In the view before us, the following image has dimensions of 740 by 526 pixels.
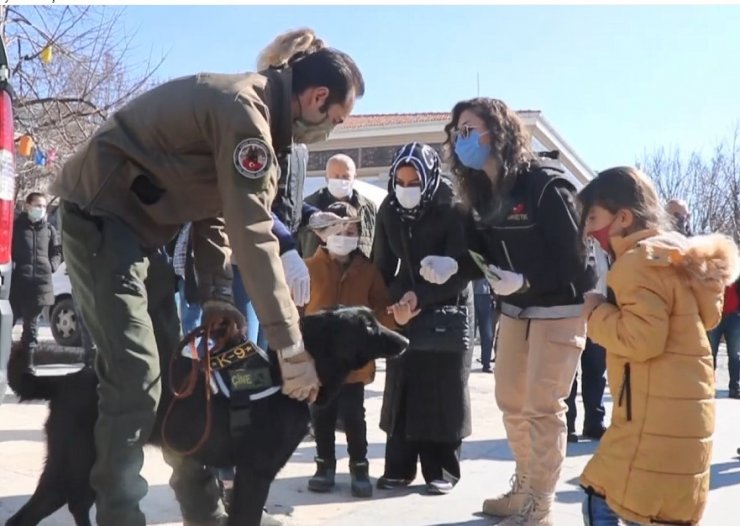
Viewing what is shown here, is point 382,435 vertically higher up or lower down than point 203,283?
lower down

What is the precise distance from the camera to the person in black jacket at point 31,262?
29.4ft

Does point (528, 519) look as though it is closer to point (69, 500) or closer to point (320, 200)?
point (69, 500)

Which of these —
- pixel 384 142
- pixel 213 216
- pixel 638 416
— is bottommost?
pixel 638 416

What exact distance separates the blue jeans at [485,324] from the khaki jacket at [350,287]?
576 cm

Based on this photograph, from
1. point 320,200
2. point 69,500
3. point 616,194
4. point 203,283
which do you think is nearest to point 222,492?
point 69,500

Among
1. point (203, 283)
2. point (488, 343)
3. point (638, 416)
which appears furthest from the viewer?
point (488, 343)

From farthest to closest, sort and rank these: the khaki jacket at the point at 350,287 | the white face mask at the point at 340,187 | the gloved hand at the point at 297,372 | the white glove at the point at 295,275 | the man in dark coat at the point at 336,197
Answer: the white face mask at the point at 340,187 < the man in dark coat at the point at 336,197 < the khaki jacket at the point at 350,287 < the white glove at the point at 295,275 < the gloved hand at the point at 297,372

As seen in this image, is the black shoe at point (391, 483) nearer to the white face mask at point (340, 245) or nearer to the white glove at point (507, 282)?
the white face mask at point (340, 245)

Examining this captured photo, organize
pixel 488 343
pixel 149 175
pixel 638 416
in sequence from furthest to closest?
pixel 488 343
pixel 638 416
pixel 149 175

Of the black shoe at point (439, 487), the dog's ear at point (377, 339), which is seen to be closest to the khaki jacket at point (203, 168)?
the dog's ear at point (377, 339)

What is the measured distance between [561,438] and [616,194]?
1326mm

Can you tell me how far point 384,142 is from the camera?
29.6 m

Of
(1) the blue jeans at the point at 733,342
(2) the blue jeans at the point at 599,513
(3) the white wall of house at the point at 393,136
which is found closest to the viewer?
(2) the blue jeans at the point at 599,513

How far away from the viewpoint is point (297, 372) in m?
2.63
